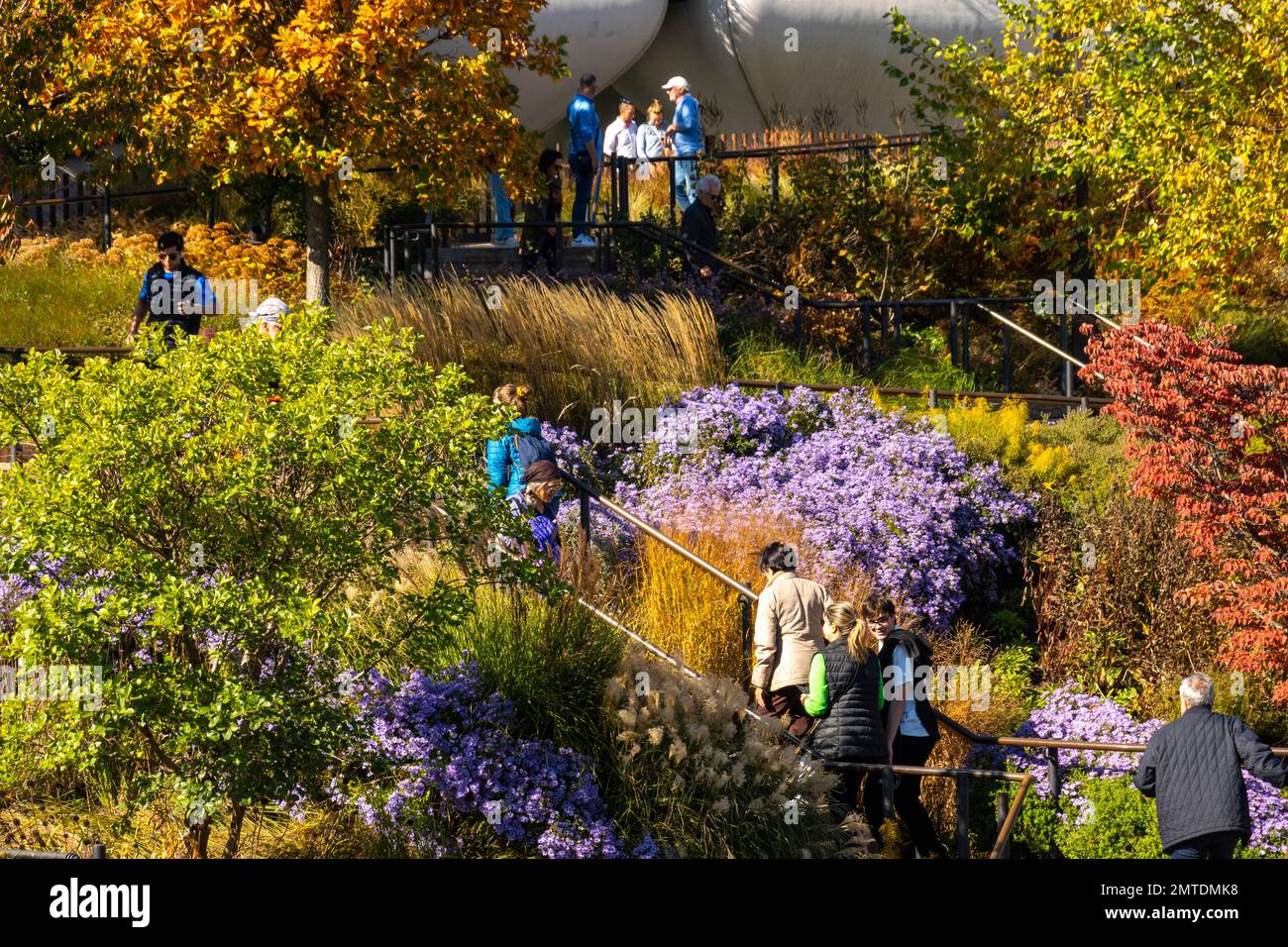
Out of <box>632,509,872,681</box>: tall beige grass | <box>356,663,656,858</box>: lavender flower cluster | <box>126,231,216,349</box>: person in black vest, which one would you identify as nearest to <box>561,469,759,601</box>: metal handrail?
<box>632,509,872,681</box>: tall beige grass

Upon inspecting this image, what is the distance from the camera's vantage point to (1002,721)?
Result: 34.6 feet

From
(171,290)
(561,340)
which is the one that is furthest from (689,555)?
(171,290)

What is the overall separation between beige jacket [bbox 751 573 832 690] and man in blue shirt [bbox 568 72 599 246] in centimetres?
920

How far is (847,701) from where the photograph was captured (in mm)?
8977

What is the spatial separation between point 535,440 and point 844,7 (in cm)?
1481

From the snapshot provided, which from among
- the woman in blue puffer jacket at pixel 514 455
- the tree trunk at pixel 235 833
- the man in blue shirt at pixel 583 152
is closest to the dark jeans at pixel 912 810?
the woman in blue puffer jacket at pixel 514 455

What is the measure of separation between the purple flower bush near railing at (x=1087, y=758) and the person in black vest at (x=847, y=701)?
4.09 feet

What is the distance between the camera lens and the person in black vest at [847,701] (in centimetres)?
895

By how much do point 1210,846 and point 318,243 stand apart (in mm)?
10455

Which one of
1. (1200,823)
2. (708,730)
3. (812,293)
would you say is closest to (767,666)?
(708,730)

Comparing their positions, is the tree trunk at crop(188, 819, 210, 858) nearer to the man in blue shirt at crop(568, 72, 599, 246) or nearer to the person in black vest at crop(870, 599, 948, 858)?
the person in black vest at crop(870, 599, 948, 858)

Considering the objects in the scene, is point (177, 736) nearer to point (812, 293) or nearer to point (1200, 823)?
point (1200, 823)

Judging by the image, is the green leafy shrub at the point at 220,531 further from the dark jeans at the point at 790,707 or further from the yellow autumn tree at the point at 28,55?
the yellow autumn tree at the point at 28,55

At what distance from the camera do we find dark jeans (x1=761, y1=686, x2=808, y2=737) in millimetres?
9406
